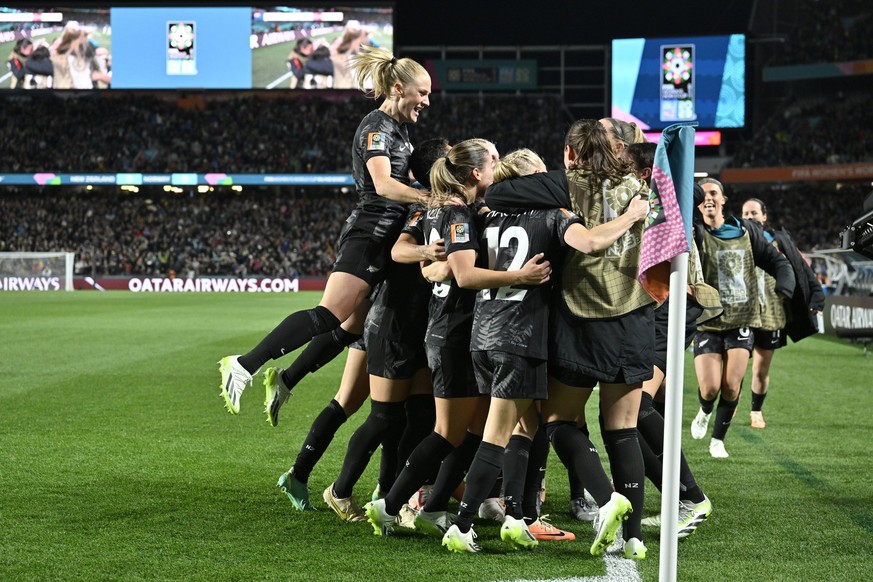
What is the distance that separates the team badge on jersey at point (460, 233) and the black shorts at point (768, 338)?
4.62 metres

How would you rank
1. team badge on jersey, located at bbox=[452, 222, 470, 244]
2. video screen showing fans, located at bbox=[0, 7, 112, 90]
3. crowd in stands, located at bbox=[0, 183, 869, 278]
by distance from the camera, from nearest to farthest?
1. team badge on jersey, located at bbox=[452, 222, 470, 244]
2. crowd in stands, located at bbox=[0, 183, 869, 278]
3. video screen showing fans, located at bbox=[0, 7, 112, 90]

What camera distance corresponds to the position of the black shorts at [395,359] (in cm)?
493

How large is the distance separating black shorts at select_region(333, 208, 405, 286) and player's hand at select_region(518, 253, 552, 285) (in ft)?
3.94

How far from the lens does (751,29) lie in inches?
1903

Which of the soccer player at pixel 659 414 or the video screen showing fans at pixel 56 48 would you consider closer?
the soccer player at pixel 659 414

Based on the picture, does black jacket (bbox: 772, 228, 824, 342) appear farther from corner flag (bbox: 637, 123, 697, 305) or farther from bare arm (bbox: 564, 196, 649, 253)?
corner flag (bbox: 637, 123, 697, 305)

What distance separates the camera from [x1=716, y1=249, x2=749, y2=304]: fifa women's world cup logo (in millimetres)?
7488

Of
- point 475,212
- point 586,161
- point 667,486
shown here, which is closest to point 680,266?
point 667,486

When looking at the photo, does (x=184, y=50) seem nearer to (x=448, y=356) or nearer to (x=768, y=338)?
(x=768, y=338)

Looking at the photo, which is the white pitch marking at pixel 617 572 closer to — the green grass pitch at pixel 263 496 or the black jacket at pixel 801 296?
the green grass pitch at pixel 263 496

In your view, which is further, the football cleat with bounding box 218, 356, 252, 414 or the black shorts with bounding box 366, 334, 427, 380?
the football cleat with bounding box 218, 356, 252, 414

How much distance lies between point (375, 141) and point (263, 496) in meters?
2.09

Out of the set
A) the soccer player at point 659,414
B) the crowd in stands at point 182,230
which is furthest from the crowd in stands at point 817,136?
the soccer player at point 659,414

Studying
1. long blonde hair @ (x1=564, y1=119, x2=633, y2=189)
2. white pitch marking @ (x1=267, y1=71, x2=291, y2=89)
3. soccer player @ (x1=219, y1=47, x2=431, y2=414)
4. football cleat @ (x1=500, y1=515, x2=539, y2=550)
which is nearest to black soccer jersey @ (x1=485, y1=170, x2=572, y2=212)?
long blonde hair @ (x1=564, y1=119, x2=633, y2=189)
